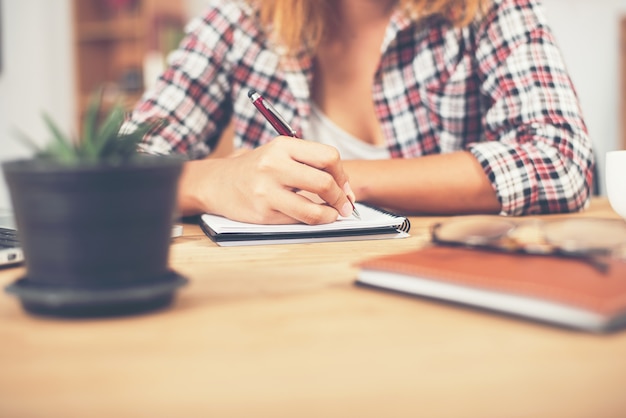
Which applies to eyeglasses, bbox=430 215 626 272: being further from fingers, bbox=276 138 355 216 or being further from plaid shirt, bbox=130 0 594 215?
plaid shirt, bbox=130 0 594 215

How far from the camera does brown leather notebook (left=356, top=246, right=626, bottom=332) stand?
39 cm

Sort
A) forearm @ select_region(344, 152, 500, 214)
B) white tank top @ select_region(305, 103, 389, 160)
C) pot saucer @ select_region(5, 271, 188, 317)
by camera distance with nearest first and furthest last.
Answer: pot saucer @ select_region(5, 271, 188, 317) < forearm @ select_region(344, 152, 500, 214) < white tank top @ select_region(305, 103, 389, 160)

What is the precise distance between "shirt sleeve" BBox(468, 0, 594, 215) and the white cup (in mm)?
186

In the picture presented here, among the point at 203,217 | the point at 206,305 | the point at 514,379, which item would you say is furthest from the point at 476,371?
the point at 203,217

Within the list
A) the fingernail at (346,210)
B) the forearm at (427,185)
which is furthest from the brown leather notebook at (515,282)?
the forearm at (427,185)

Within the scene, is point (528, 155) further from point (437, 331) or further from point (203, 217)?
point (437, 331)

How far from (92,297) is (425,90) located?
3.18ft

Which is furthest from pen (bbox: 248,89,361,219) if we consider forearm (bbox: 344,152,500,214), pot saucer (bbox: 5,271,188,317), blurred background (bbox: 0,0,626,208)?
blurred background (bbox: 0,0,626,208)

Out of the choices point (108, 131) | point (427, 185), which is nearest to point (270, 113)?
point (427, 185)

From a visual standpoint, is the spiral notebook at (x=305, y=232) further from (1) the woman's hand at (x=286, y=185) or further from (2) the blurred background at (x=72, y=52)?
(2) the blurred background at (x=72, y=52)

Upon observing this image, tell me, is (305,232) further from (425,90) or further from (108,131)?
(425,90)

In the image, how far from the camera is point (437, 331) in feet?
1.37

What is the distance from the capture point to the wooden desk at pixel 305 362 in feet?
1.05

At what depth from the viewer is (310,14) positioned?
4.35 ft
